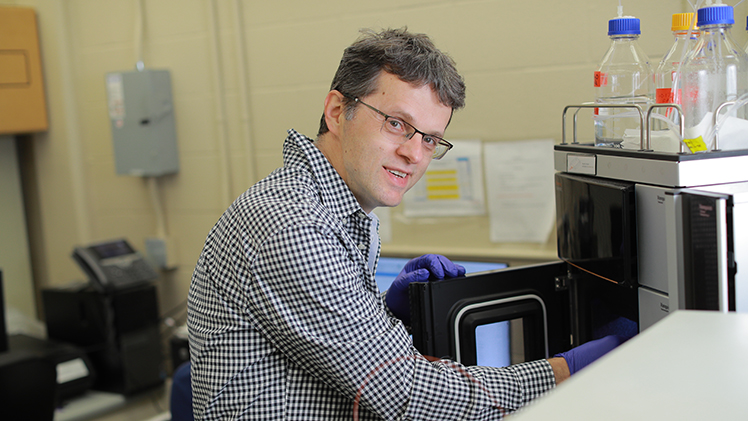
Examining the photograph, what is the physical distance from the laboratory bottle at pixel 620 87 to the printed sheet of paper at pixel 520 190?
0.67 m

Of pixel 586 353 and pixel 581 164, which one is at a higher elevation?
pixel 581 164

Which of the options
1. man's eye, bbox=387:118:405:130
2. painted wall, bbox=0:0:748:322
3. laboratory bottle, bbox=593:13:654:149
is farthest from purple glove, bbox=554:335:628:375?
painted wall, bbox=0:0:748:322

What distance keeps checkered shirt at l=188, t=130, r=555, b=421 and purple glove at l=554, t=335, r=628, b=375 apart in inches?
1.8

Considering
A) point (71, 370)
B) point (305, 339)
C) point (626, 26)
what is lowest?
point (71, 370)

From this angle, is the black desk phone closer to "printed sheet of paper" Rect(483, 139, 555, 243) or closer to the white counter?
"printed sheet of paper" Rect(483, 139, 555, 243)

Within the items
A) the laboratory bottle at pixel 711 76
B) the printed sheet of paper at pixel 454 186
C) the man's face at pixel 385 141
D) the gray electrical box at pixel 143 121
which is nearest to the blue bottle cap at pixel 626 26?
the laboratory bottle at pixel 711 76

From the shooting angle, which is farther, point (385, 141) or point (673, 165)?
point (385, 141)

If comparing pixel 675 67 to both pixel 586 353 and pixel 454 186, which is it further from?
pixel 454 186

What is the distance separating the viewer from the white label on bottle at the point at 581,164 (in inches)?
43.8

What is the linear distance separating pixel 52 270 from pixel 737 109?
3.12 metres

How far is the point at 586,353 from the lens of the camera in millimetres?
1048

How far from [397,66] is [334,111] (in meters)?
0.16

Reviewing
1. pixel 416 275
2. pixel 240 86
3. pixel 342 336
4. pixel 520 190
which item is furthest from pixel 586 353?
pixel 240 86

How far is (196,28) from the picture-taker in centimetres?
261
